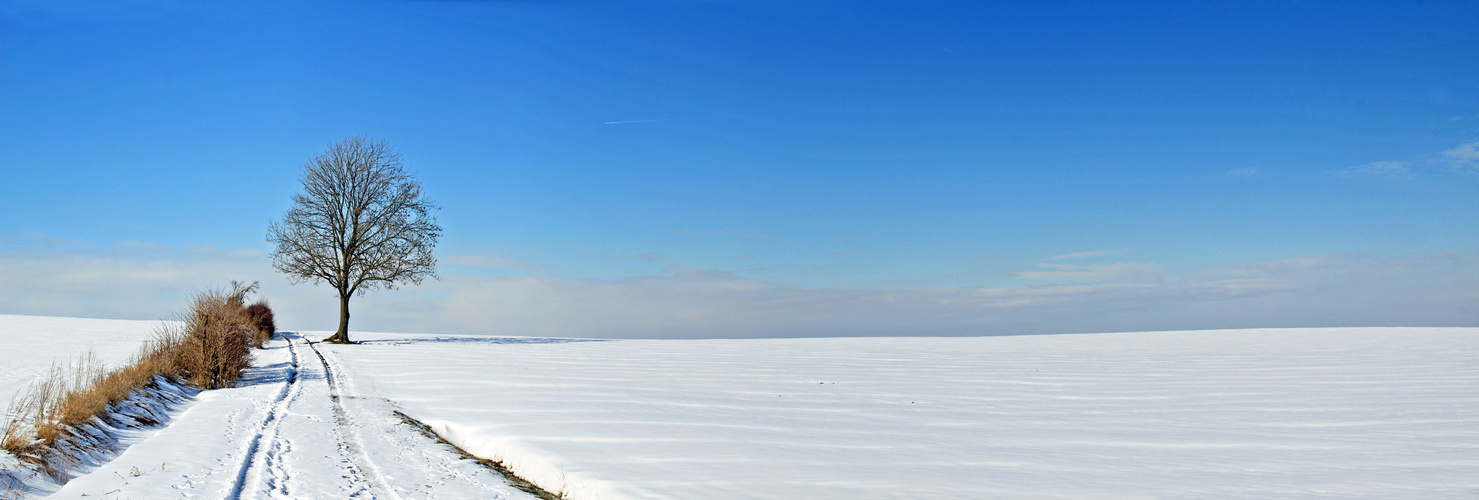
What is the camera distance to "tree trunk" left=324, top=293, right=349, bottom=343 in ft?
73.6

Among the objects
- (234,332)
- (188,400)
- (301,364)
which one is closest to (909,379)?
(188,400)

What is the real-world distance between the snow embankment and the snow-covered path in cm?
49

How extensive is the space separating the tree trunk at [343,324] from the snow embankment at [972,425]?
11.7 metres

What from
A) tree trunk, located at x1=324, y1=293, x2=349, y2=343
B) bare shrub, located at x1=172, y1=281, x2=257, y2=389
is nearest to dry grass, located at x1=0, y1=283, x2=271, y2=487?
bare shrub, located at x1=172, y1=281, x2=257, y2=389

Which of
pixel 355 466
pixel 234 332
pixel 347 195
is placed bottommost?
pixel 355 466

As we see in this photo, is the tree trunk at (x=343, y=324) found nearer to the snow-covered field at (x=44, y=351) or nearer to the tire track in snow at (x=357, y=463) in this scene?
the snow-covered field at (x=44, y=351)

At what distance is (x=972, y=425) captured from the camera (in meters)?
6.41

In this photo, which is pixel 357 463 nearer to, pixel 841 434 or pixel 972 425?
pixel 841 434

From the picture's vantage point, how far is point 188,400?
8852mm

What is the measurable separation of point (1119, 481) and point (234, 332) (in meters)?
11.4

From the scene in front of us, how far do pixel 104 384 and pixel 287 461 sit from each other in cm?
364

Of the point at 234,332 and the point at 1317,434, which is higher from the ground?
the point at 234,332

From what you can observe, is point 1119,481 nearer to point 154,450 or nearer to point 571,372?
point 154,450

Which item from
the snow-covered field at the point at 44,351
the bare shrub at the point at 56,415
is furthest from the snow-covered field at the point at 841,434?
the snow-covered field at the point at 44,351
